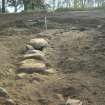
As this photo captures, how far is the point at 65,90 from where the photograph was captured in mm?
8383

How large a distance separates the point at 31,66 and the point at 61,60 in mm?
1021

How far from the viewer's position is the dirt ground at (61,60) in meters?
8.17

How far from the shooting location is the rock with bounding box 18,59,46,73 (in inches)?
372

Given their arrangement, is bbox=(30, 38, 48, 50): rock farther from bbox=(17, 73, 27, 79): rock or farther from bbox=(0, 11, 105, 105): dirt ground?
bbox=(17, 73, 27, 79): rock

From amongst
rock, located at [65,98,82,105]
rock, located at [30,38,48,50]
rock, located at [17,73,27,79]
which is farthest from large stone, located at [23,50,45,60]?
rock, located at [65,98,82,105]

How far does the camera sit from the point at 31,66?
951 cm

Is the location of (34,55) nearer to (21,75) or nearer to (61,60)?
(61,60)

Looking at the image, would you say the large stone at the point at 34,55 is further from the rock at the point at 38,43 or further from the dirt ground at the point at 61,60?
the rock at the point at 38,43

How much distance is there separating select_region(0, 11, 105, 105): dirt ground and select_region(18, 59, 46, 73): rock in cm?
21

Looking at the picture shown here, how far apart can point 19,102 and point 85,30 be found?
16.8ft

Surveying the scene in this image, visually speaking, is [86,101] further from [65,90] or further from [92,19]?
[92,19]

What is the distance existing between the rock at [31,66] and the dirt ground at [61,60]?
0.68 ft

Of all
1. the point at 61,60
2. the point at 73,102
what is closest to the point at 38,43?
the point at 61,60

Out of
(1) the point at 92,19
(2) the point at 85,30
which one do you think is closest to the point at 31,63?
(2) the point at 85,30
